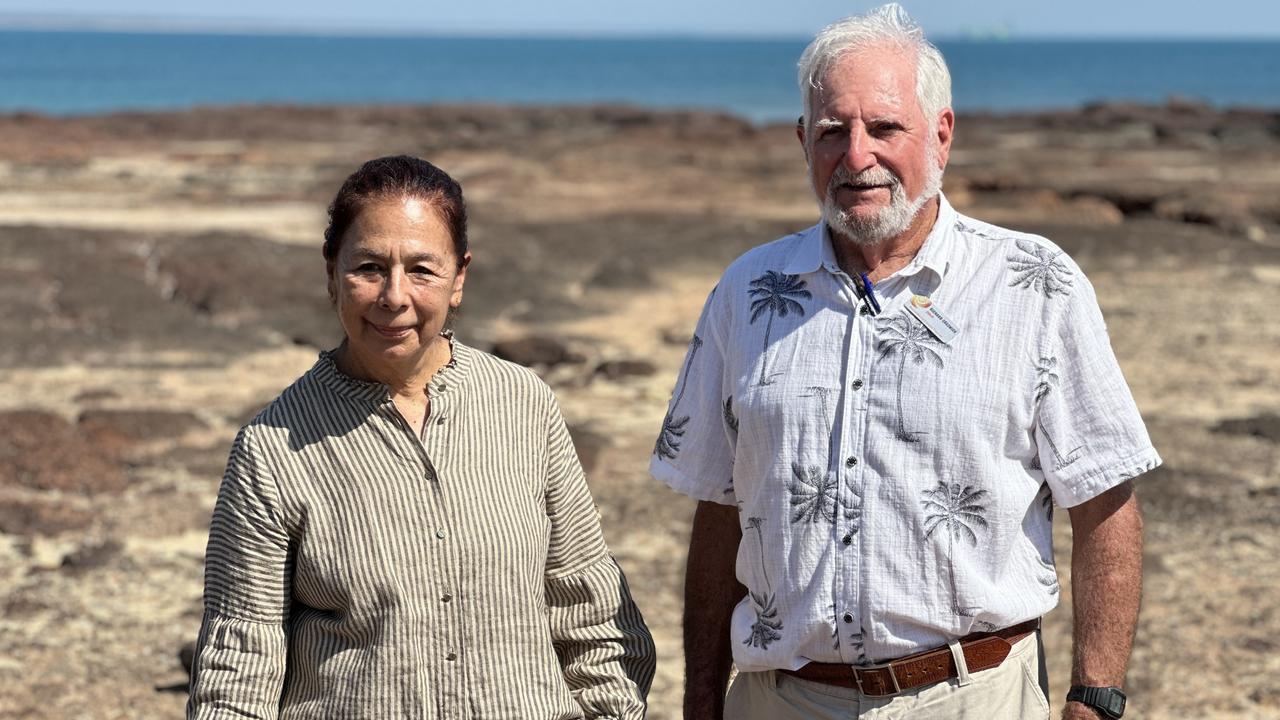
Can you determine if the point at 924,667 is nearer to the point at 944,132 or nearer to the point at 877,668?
the point at 877,668

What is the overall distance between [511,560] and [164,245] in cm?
1477

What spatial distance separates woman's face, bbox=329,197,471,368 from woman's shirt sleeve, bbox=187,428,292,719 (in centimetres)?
27

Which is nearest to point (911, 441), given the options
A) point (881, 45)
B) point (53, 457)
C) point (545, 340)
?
point (881, 45)

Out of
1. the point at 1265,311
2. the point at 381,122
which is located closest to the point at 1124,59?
the point at 381,122

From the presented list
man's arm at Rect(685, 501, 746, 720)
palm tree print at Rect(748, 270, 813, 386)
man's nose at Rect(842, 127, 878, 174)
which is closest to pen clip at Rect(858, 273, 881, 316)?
palm tree print at Rect(748, 270, 813, 386)

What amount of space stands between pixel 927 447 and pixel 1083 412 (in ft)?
0.91

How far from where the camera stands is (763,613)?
9.00ft

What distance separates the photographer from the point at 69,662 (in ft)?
19.7

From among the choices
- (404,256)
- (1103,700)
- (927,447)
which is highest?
(404,256)

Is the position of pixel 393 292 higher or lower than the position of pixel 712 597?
higher

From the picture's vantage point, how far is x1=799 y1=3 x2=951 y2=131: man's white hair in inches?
106

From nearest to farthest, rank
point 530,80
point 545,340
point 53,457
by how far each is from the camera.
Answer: point 53,457 → point 545,340 → point 530,80

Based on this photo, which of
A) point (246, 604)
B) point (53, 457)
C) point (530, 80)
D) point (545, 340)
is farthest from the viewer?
point (530, 80)

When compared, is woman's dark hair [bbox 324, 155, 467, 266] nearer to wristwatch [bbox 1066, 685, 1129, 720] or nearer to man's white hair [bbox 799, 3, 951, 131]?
man's white hair [bbox 799, 3, 951, 131]
